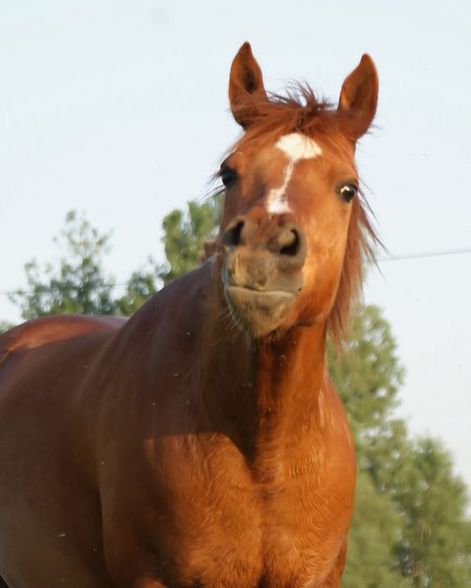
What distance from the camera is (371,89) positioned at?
18.4ft

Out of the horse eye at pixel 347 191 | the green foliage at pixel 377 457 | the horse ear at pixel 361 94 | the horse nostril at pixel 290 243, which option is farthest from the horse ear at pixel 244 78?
the green foliage at pixel 377 457

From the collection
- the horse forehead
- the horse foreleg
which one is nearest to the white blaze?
the horse forehead

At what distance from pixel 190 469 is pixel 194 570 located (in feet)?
1.22

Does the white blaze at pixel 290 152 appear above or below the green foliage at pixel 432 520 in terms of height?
above

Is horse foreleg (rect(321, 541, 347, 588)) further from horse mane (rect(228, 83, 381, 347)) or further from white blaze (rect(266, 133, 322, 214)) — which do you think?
white blaze (rect(266, 133, 322, 214))

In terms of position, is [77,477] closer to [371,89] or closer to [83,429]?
[83,429]

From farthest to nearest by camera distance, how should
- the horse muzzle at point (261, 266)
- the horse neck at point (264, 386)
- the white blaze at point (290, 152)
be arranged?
→ 1. the horse neck at point (264, 386)
2. the white blaze at point (290, 152)
3. the horse muzzle at point (261, 266)

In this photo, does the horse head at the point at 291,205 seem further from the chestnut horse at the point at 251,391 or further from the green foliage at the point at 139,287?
the green foliage at the point at 139,287

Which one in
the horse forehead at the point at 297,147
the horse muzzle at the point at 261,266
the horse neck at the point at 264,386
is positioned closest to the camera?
the horse muzzle at the point at 261,266

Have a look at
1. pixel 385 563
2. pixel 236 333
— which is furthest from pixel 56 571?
pixel 385 563

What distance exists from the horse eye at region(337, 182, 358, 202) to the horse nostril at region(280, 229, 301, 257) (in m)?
0.53

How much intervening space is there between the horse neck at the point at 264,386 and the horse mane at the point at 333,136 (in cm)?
13

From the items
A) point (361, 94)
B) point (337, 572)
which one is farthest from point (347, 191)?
point (337, 572)

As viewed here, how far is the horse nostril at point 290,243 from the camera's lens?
4.68 meters
